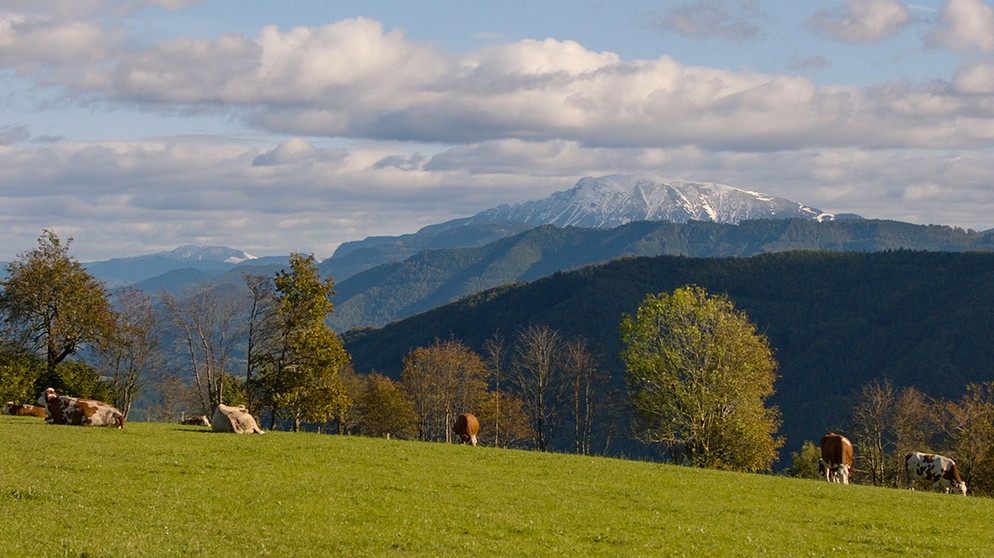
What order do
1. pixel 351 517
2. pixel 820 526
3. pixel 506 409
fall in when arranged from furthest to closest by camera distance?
pixel 506 409 < pixel 820 526 < pixel 351 517

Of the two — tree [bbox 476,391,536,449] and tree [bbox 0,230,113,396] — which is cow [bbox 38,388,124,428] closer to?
tree [bbox 0,230,113,396]

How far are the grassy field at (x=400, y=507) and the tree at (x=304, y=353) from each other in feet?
74.3

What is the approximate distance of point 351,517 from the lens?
2278 cm

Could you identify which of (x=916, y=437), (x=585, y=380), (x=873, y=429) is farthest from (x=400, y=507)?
(x=916, y=437)

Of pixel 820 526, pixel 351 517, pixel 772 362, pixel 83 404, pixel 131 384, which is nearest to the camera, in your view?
pixel 351 517

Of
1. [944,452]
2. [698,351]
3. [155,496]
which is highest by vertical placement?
[698,351]

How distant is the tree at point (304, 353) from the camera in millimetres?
60312

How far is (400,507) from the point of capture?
2439cm

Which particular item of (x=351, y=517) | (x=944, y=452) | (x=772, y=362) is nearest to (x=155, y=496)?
(x=351, y=517)

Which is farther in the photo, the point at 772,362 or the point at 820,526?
the point at 772,362

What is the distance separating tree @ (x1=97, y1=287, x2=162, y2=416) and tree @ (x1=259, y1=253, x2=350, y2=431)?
45.7 ft

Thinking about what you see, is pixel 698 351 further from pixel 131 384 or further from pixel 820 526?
pixel 131 384

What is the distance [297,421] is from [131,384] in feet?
91.8

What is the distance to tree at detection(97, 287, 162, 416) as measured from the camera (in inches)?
2771
